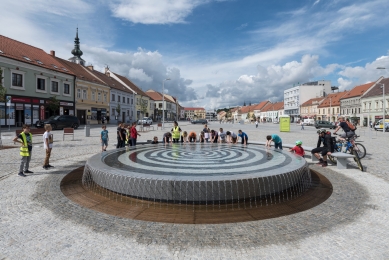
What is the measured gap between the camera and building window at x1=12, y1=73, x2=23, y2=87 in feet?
94.1

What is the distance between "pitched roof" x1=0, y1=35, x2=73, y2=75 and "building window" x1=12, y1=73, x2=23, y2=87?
1883 millimetres

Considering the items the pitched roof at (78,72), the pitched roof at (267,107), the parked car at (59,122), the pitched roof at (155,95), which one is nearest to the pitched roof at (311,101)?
the pitched roof at (267,107)

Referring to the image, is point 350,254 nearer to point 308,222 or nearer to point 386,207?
point 308,222

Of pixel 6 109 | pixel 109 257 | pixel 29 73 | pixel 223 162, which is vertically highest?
pixel 29 73

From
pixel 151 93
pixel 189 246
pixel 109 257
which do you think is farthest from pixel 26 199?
pixel 151 93

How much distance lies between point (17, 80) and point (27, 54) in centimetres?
537

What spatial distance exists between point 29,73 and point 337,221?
3637 cm

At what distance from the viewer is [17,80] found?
29.2 metres

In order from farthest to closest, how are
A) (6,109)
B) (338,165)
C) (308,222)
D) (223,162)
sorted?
(6,109)
(338,165)
(223,162)
(308,222)

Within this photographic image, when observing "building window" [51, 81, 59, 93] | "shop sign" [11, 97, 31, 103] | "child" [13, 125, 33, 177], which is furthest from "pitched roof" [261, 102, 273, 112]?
"child" [13, 125, 33, 177]

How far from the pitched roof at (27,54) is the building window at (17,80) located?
1.88 m

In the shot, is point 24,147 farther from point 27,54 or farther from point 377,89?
point 377,89

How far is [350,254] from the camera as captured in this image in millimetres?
3297

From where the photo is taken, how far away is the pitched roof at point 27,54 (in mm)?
29109
